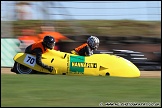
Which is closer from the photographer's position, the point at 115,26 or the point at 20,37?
the point at 20,37

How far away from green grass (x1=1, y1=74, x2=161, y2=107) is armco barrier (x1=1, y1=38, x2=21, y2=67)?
639cm

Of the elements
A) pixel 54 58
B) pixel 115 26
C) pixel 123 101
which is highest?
pixel 115 26

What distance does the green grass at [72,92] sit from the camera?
7.50 m

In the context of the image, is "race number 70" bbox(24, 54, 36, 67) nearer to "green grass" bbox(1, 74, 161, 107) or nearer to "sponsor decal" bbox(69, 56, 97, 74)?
"sponsor decal" bbox(69, 56, 97, 74)

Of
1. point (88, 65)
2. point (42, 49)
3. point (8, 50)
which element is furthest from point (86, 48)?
point (8, 50)

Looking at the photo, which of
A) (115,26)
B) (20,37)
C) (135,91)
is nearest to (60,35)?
(20,37)

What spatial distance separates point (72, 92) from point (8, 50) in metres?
8.81

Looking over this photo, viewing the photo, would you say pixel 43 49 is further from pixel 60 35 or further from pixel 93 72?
pixel 60 35

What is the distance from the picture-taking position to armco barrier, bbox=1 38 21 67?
1662cm

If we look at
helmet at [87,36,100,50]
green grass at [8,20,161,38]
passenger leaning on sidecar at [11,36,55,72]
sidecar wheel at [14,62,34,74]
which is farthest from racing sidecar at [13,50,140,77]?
green grass at [8,20,161,38]

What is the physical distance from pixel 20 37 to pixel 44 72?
479 cm

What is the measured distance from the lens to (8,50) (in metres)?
16.8

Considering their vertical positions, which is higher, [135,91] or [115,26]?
[115,26]

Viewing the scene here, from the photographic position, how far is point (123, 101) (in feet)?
24.9
